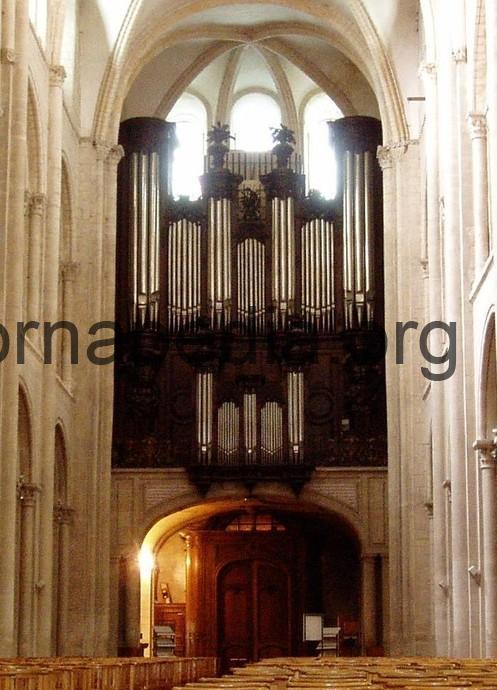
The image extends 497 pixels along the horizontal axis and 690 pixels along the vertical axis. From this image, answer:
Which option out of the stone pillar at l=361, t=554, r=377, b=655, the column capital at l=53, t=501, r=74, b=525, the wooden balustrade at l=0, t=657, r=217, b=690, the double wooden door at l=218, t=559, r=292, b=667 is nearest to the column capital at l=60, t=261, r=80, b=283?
the column capital at l=53, t=501, r=74, b=525

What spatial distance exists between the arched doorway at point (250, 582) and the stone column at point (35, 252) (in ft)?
37.6

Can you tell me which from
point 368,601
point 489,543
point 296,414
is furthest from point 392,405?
point 489,543

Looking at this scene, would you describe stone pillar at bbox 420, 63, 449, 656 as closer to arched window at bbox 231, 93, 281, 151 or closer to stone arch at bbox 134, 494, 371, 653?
stone arch at bbox 134, 494, 371, 653

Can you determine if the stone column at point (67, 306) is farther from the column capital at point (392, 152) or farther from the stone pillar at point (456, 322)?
the stone pillar at point (456, 322)

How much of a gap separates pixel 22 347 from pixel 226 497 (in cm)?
1036

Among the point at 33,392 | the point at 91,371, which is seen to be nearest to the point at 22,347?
the point at 33,392

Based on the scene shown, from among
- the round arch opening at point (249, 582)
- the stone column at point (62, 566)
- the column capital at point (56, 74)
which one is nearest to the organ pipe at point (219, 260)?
the round arch opening at point (249, 582)

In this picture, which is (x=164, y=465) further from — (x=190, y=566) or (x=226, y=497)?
(x=190, y=566)

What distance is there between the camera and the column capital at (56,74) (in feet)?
97.0

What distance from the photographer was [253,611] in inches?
1532

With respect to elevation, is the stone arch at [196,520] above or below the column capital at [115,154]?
below

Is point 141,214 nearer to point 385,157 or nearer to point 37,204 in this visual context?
point 385,157

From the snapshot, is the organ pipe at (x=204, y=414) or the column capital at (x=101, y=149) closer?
the column capital at (x=101, y=149)

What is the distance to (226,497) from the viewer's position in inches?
1385
